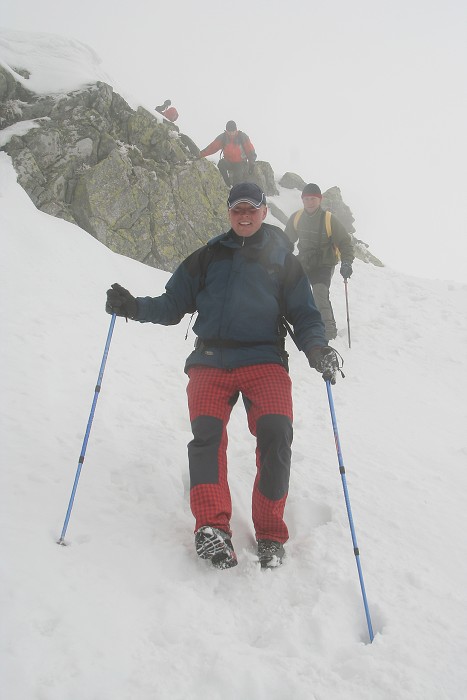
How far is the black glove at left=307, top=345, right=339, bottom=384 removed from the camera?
3.49m

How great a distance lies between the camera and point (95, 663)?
221 cm

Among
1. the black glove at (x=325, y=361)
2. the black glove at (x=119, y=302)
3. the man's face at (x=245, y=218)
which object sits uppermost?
the man's face at (x=245, y=218)

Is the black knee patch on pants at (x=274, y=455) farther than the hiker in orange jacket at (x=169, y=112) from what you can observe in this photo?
No

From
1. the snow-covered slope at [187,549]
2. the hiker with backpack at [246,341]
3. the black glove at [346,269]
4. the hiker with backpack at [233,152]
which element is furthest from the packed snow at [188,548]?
the hiker with backpack at [233,152]

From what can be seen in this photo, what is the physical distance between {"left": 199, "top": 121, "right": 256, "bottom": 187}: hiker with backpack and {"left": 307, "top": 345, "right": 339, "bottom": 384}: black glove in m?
13.9

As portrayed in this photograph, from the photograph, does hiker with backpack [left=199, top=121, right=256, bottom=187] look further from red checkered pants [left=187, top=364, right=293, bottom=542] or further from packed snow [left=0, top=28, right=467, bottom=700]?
red checkered pants [left=187, top=364, right=293, bottom=542]

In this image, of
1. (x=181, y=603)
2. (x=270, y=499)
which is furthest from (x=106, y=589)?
(x=270, y=499)

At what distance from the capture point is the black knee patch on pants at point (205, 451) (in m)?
3.31

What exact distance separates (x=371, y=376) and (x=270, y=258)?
4.67 meters

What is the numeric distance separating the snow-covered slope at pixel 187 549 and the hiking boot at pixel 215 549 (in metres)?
0.13

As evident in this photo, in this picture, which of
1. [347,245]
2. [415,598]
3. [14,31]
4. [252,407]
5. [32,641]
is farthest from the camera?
[14,31]

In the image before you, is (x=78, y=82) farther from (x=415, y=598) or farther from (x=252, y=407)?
(x=415, y=598)

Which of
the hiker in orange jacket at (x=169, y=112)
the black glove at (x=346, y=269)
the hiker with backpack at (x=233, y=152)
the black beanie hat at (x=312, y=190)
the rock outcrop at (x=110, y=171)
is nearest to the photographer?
the black beanie hat at (x=312, y=190)

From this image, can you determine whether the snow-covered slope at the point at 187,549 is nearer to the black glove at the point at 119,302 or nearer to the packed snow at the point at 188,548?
the packed snow at the point at 188,548
